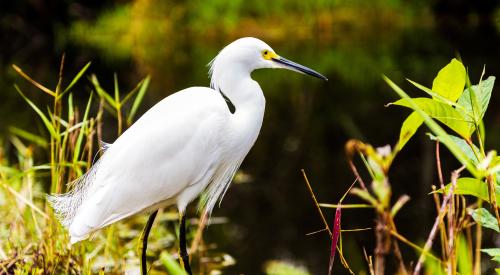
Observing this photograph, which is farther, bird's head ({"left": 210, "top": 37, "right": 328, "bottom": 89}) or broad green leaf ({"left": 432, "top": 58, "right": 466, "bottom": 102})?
bird's head ({"left": 210, "top": 37, "right": 328, "bottom": 89})

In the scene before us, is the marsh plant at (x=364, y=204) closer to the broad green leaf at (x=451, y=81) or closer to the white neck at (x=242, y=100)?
the broad green leaf at (x=451, y=81)

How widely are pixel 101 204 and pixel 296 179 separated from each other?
4.51 meters

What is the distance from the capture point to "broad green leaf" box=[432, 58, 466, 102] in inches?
64.4

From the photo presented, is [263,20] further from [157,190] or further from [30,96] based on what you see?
[157,190]

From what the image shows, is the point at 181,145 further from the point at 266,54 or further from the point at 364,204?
the point at 364,204

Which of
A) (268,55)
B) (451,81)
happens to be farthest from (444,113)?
(268,55)

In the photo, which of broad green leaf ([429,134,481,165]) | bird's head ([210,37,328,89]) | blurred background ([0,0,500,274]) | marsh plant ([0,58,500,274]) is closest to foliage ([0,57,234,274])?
marsh plant ([0,58,500,274])

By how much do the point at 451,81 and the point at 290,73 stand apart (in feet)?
43.9

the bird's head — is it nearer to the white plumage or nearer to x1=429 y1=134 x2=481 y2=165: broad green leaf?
the white plumage

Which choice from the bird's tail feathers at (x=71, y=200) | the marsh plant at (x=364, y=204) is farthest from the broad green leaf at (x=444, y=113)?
the bird's tail feathers at (x=71, y=200)

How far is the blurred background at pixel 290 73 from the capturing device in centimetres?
581

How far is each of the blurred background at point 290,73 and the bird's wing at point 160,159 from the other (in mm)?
817

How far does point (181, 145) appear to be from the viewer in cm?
280

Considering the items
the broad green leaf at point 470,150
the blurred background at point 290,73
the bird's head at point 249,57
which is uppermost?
the bird's head at point 249,57
